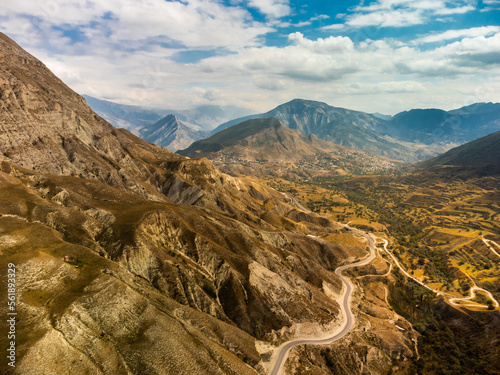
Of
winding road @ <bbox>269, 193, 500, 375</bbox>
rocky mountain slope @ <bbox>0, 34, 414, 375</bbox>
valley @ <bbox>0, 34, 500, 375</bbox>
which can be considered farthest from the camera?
winding road @ <bbox>269, 193, 500, 375</bbox>

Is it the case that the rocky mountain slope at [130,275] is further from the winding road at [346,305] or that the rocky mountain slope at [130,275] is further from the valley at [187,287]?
the winding road at [346,305]

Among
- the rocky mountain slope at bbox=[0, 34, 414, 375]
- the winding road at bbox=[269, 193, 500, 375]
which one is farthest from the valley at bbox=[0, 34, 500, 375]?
the winding road at bbox=[269, 193, 500, 375]

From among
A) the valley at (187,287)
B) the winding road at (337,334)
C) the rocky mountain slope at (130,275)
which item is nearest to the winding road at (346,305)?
the winding road at (337,334)

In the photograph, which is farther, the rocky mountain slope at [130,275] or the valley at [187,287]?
the valley at [187,287]

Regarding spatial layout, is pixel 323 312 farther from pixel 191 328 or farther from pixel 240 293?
pixel 191 328

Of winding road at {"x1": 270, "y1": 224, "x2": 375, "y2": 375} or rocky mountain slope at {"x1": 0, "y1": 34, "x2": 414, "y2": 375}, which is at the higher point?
rocky mountain slope at {"x1": 0, "y1": 34, "x2": 414, "y2": 375}

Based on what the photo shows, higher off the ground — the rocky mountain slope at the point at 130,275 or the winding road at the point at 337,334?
the rocky mountain slope at the point at 130,275

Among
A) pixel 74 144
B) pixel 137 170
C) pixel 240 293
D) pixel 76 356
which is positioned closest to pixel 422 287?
pixel 240 293

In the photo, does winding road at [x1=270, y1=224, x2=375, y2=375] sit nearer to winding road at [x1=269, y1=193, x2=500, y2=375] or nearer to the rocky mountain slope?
winding road at [x1=269, y1=193, x2=500, y2=375]

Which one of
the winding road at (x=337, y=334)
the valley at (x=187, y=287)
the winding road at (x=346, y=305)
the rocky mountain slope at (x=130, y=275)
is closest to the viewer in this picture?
the rocky mountain slope at (x=130, y=275)

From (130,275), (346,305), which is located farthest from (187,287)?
(346,305)
